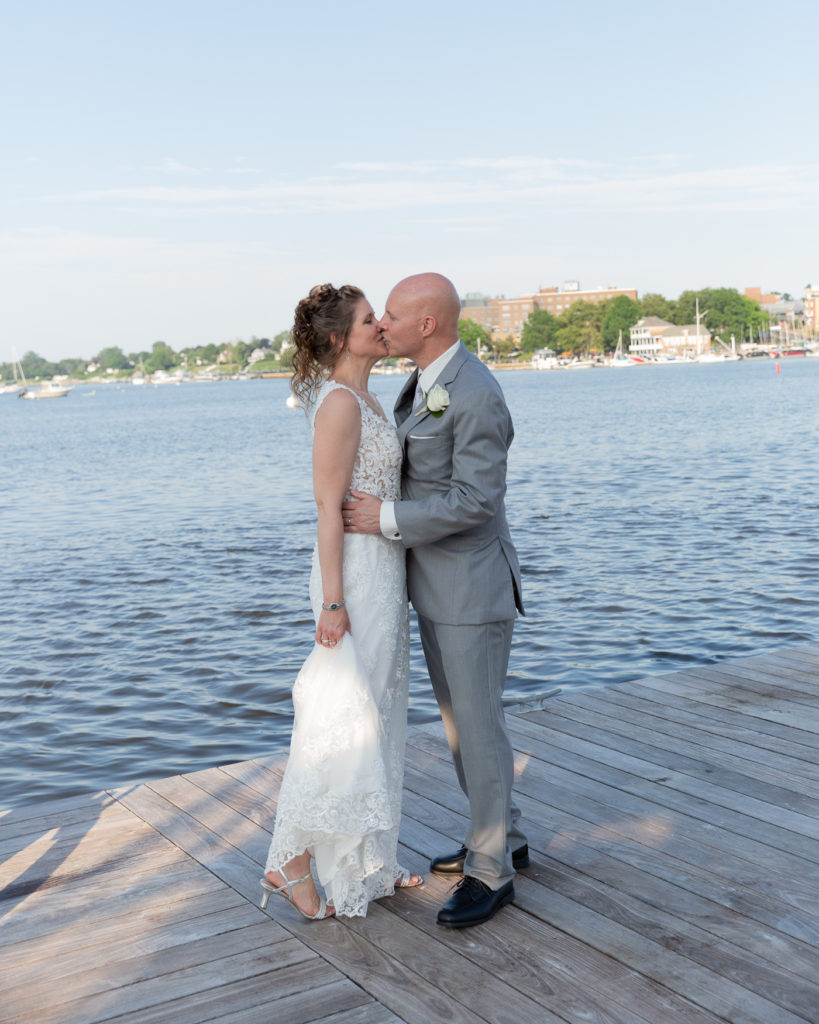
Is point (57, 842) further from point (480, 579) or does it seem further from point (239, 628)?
point (239, 628)

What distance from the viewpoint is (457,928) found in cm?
299

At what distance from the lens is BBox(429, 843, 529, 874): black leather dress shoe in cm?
333

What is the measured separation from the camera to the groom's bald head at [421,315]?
9.75 feet

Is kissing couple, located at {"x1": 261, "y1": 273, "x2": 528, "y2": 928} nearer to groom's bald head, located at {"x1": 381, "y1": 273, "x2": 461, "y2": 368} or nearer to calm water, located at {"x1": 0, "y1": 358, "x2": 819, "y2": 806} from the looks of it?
groom's bald head, located at {"x1": 381, "y1": 273, "x2": 461, "y2": 368}

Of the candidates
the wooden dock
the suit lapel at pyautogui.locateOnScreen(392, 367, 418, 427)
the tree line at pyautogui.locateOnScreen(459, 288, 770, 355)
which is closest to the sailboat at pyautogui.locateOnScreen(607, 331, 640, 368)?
the tree line at pyautogui.locateOnScreen(459, 288, 770, 355)

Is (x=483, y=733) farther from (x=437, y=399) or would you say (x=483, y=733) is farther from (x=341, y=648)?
(x=437, y=399)

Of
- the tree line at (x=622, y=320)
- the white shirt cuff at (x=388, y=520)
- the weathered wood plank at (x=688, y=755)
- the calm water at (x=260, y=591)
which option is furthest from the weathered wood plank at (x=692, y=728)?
the tree line at (x=622, y=320)

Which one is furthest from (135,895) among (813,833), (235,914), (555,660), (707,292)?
(707,292)

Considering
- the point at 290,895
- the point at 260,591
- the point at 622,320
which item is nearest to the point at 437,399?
the point at 290,895

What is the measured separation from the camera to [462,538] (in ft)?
10.1

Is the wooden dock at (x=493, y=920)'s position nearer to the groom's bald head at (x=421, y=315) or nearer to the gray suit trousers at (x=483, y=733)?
the gray suit trousers at (x=483, y=733)

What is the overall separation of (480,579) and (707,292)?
178543 mm

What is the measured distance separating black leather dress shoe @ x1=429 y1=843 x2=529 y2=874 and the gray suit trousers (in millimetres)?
168

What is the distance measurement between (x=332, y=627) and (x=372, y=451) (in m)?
0.52
